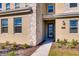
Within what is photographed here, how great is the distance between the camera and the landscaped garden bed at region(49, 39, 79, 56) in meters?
3.24

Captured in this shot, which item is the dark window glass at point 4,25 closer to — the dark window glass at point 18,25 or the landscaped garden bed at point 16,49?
the dark window glass at point 18,25

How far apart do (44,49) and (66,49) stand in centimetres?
43

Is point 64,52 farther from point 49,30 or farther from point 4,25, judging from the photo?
point 4,25

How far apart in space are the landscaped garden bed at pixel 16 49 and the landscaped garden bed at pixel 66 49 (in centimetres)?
39

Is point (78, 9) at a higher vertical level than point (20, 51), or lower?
higher

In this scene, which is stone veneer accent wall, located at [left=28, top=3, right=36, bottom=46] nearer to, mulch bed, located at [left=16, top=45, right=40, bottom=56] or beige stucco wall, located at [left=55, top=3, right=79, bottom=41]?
mulch bed, located at [left=16, top=45, right=40, bottom=56]

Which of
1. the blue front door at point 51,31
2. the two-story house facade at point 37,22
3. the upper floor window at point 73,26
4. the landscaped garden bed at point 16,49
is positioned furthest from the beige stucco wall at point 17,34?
the upper floor window at point 73,26

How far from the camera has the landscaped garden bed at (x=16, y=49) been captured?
3275mm

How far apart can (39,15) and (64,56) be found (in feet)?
3.25

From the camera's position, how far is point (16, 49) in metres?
3.31

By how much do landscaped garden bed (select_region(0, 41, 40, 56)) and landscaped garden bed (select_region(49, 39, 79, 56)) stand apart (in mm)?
387

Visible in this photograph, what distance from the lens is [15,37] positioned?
11.4 feet

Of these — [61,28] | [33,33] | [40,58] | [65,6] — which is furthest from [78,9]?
[40,58]

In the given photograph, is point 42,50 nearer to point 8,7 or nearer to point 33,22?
point 33,22
